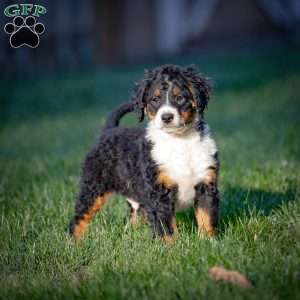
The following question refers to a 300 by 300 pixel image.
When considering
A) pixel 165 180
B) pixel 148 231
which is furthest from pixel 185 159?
pixel 148 231

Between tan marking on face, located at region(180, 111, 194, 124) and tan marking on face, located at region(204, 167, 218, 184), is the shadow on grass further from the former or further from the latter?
tan marking on face, located at region(180, 111, 194, 124)

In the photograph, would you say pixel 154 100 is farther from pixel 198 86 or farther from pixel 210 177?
pixel 210 177

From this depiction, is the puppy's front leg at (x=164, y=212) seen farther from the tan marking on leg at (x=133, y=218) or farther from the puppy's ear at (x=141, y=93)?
the puppy's ear at (x=141, y=93)

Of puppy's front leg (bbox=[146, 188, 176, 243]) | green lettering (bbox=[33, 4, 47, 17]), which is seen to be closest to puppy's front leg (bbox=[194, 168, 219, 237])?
puppy's front leg (bbox=[146, 188, 176, 243])

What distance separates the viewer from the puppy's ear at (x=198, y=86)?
17.1 feet

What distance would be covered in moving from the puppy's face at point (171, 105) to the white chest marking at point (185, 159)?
11 cm

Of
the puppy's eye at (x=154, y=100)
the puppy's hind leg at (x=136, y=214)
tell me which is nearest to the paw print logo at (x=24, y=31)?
the puppy's eye at (x=154, y=100)

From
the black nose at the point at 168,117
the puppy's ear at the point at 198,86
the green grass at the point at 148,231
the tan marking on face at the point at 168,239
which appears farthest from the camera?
the puppy's ear at the point at 198,86

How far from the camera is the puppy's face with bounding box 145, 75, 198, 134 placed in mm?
4996

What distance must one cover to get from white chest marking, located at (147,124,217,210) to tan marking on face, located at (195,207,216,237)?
0.12 m

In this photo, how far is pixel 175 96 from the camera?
5164 millimetres

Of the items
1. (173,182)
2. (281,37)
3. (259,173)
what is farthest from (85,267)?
(281,37)

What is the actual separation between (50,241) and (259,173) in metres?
2.59

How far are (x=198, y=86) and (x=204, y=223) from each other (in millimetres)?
1090
